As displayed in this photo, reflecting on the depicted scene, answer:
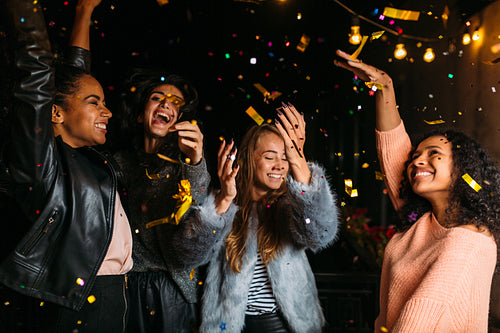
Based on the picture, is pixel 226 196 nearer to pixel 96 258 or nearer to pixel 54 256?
pixel 96 258

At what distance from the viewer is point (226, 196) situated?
1.98 m

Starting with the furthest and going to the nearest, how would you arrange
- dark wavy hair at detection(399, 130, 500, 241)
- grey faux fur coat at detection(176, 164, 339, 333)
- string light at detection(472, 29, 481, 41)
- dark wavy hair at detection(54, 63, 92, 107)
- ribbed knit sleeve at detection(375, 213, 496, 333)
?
string light at detection(472, 29, 481, 41), grey faux fur coat at detection(176, 164, 339, 333), dark wavy hair at detection(54, 63, 92, 107), dark wavy hair at detection(399, 130, 500, 241), ribbed knit sleeve at detection(375, 213, 496, 333)

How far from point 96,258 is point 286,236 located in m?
0.93

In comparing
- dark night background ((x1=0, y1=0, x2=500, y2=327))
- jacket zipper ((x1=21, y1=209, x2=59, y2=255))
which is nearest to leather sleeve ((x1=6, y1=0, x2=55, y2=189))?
jacket zipper ((x1=21, y1=209, x2=59, y2=255))

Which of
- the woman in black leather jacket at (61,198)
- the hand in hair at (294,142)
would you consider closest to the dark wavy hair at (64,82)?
the woman in black leather jacket at (61,198)

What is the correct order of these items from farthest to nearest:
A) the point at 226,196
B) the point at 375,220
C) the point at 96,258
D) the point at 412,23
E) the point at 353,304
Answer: the point at 375,220 → the point at 412,23 → the point at 353,304 → the point at 226,196 → the point at 96,258

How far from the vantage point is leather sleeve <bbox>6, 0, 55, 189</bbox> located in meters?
1.33

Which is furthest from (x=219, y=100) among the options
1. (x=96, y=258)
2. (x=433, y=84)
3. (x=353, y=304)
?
(x=96, y=258)

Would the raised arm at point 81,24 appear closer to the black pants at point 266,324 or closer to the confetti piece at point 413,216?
the black pants at point 266,324

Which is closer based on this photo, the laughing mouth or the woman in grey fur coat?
the woman in grey fur coat

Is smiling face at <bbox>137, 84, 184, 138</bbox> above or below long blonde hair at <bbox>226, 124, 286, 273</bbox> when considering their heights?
above

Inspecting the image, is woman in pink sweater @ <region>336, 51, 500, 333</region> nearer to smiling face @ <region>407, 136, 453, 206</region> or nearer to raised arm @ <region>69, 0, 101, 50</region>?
smiling face @ <region>407, 136, 453, 206</region>

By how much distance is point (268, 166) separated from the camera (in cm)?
223

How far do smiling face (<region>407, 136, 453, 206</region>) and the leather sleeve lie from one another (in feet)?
4.62
